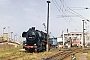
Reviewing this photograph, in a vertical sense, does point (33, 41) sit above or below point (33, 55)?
above

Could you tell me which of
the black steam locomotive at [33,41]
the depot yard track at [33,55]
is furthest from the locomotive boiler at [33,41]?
the depot yard track at [33,55]

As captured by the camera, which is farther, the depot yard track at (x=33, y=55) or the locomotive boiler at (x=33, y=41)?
the locomotive boiler at (x=33, y=41)

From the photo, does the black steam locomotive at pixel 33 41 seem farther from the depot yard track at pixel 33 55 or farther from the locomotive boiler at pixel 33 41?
the depot yard track at pixel 33 55

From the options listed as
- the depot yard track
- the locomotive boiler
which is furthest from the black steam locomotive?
the depot yard track

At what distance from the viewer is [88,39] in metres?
113

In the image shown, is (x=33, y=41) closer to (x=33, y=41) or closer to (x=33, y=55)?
(x=33, y=41)

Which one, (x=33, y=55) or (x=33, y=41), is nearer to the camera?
(x=33, y=55)

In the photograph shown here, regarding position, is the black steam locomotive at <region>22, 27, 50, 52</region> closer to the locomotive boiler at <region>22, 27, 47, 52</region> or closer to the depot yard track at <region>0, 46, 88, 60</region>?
the locomotive boiler at <region>22, 27, 47, 52</region>

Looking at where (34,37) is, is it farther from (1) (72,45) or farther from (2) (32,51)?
(1) (72,45)

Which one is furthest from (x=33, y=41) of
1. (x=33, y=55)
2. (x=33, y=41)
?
(x=33, y=55)

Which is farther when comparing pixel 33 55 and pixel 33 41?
pixel 33 41

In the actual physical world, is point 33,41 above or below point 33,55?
above

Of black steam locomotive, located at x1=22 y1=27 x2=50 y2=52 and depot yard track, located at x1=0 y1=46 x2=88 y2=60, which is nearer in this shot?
depot yard track, located at x1=0 y1=46 x2=88 y2=60

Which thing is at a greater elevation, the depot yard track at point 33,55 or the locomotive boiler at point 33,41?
the locomotive boiler at point 33,41
